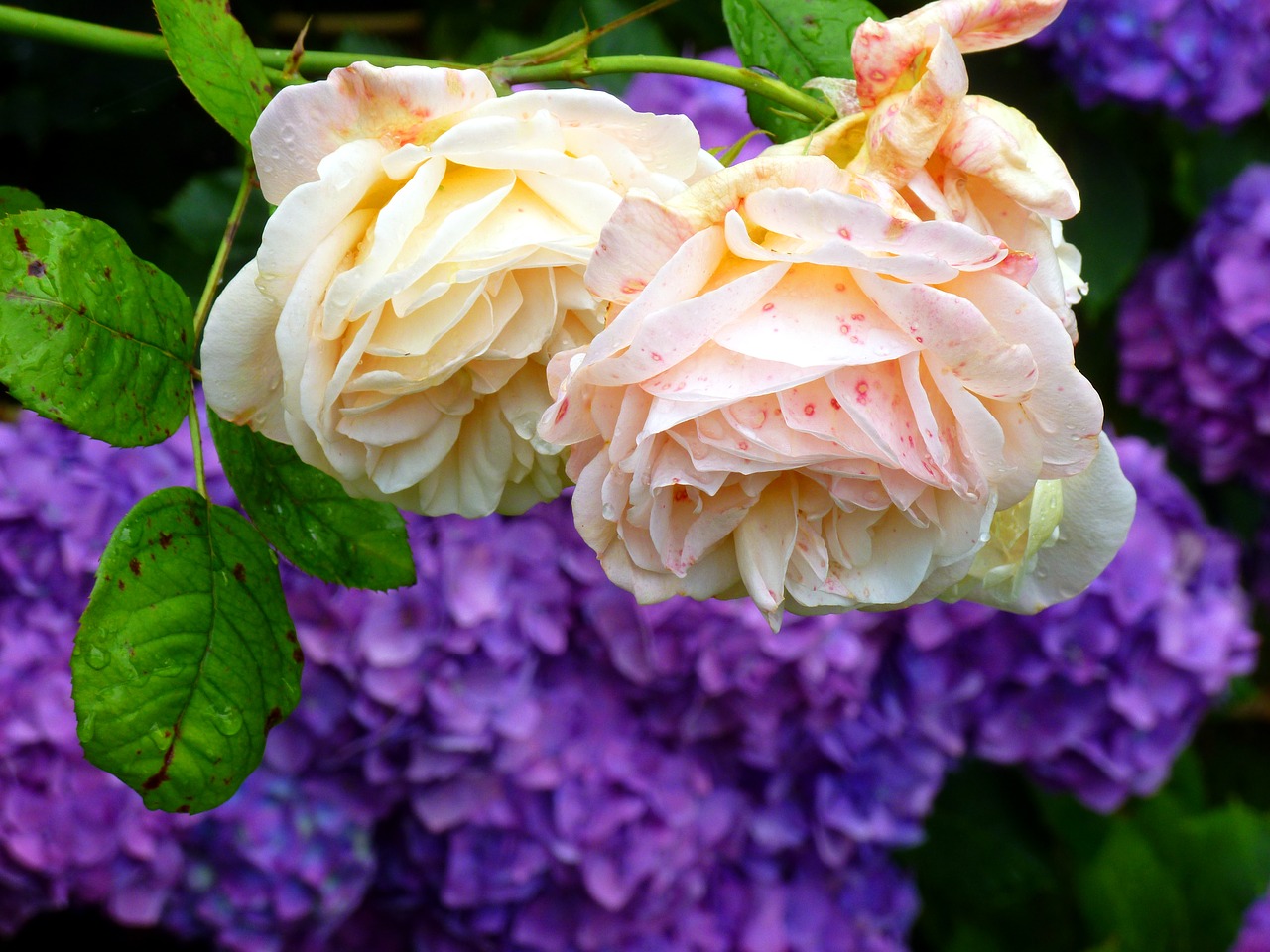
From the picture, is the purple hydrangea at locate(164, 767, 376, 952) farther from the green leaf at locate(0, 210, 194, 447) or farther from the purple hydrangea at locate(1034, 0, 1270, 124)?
the purple hydrangea at locate(1034, 0, 1270, 124)

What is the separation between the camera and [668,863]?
3.31 ft

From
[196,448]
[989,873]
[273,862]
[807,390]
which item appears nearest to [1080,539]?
[807,390]

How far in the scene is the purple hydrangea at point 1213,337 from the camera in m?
1.39

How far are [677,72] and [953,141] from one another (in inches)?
6.0

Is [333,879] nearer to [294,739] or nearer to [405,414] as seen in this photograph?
[294,739]

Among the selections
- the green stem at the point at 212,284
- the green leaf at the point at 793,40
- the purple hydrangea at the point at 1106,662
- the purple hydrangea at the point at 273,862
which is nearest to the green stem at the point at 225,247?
the green stem at the point at 212,284

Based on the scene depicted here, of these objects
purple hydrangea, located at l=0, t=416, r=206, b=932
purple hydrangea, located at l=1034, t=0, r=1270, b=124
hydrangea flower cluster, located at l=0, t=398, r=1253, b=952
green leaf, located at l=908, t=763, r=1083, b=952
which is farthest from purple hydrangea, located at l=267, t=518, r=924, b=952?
purple hydrangea, located at l=1034, t=0, r=1270, b=124

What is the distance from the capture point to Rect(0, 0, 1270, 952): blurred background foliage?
113cm

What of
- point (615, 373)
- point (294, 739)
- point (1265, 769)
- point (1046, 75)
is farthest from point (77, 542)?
point (1265, 769)

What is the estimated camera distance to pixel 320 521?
0.55m

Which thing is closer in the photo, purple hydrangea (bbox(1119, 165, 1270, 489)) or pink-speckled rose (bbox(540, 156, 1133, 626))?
pink-speckled rose (bbox(540, 156, 1133, 626))

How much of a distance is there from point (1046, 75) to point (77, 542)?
1181 mm

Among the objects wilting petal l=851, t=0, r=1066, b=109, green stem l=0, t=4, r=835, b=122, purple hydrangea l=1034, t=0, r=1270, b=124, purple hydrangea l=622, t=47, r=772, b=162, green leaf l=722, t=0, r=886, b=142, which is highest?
wilting petal l=851, t=0, r=1066, b=109

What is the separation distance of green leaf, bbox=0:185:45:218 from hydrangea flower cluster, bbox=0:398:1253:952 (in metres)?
0.41
